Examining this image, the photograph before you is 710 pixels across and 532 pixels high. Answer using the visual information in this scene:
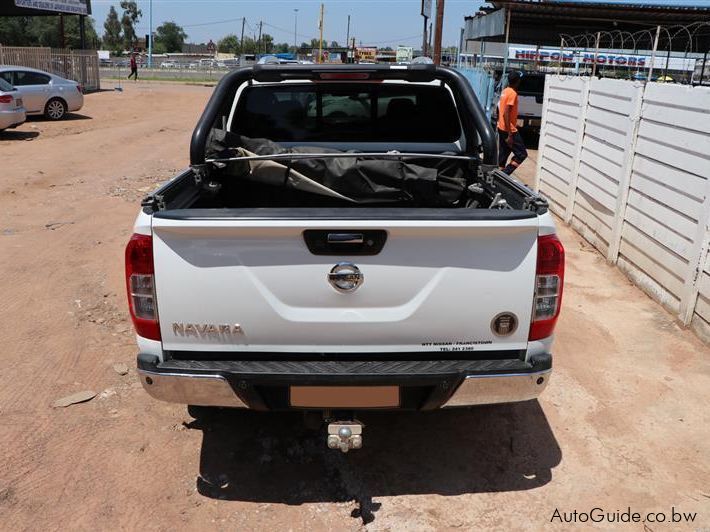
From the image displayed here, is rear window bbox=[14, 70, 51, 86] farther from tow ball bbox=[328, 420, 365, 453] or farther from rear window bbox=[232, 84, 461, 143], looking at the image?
tow ball bbox=[328, 420, 365, 453]

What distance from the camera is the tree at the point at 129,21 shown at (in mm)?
125000

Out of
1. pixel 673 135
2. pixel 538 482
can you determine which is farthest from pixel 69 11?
pixel 538 482

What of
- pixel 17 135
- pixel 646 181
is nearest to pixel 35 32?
pixel 17 135

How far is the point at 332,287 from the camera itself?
9.58 feet

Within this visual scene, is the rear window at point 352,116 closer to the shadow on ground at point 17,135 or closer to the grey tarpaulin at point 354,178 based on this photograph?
the grey tarpaulin at point 354,178

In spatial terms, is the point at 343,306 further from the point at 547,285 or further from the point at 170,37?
the point at 170,37

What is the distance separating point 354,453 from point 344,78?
2125 mm

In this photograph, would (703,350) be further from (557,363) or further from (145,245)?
(145,245)

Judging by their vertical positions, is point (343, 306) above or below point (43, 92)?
below

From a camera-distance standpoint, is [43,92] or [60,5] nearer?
[43,92]

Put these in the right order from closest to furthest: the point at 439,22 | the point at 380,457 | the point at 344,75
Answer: the point at 380,457 < the point at 344,75 < the point at 439,22

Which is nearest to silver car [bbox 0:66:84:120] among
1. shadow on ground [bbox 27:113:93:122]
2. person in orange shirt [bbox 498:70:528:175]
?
shadow on ground [bbox 27:113:93:122]

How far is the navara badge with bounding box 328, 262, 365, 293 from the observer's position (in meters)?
2.90

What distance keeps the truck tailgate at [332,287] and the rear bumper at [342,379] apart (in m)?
0.08
